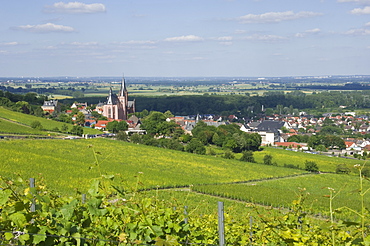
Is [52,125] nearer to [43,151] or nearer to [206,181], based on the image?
[43,151]

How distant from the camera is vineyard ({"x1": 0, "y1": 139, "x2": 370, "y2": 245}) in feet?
13.5

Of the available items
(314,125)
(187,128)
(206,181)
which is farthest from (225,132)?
(314,125)

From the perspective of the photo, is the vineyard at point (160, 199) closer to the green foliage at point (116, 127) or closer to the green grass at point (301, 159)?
the green grass at point (301, 159)

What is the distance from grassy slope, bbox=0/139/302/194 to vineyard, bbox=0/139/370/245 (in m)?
0.11

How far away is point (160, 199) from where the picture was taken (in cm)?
1991

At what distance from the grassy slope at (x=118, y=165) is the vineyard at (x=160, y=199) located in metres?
0.11

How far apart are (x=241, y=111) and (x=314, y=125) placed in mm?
34844

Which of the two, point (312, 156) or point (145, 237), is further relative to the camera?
point (312, 156)

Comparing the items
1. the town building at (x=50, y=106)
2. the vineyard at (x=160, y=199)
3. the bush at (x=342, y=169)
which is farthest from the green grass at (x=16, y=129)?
the town building at (x=50, y=106)

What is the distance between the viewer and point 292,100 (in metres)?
176

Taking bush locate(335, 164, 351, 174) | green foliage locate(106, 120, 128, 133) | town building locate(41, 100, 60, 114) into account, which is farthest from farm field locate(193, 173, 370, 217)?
town building locate(41, 100, 60, 114)

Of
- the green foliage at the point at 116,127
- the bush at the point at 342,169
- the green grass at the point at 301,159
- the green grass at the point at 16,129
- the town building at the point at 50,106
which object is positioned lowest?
the green grass at the point at 301,159

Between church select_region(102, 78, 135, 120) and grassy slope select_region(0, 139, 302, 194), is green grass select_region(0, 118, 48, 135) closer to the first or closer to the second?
grassy slope select_region(0, 139, 302, 194)

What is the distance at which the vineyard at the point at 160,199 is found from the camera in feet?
13.5
